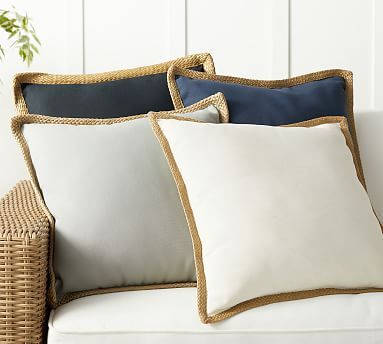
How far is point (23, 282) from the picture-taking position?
1.34 m

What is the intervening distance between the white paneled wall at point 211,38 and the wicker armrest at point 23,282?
114 centimetres

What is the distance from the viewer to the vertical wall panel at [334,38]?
256cm

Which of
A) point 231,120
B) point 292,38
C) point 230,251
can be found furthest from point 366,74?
point 230,251

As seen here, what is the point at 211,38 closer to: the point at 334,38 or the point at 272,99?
the point at 334,38

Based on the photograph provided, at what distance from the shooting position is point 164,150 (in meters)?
1.56

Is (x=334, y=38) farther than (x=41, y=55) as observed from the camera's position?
Yes

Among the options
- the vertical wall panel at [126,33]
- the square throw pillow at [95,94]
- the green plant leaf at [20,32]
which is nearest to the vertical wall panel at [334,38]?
the vertical wall panel at [126,33]

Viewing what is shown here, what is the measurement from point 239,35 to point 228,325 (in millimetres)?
1462

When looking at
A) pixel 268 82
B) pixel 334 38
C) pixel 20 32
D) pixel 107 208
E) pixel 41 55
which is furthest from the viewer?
pixel 334 38

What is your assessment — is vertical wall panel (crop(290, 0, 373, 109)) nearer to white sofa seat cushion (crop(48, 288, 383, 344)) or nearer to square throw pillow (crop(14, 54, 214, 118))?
square throw pillow (crop(14, 54, 214, 118))

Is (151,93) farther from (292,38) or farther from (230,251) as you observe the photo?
(292,38)

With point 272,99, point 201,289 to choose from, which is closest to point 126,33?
point 272,99

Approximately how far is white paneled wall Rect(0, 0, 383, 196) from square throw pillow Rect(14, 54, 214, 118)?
1.91 feet

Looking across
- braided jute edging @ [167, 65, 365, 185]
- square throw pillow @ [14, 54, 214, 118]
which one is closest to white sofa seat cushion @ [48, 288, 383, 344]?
braided jute edging @ [167, 65, 365, 185]
